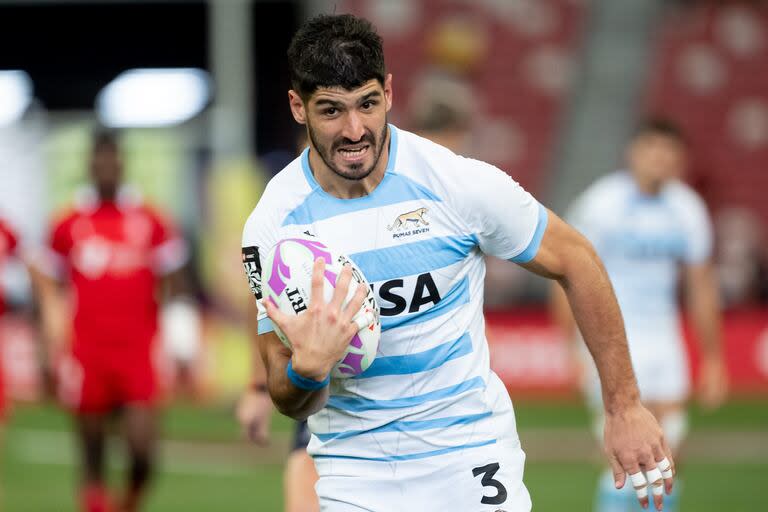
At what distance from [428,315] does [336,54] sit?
0.84 m

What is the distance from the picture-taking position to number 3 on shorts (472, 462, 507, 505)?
4.18 m

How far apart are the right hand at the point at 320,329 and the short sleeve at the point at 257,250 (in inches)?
12.4

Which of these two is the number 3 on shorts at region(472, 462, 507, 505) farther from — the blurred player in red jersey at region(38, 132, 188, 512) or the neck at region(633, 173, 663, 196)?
the neck at region(633, 173, 663, 196)

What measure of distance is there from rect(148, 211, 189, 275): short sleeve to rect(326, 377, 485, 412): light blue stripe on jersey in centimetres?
482

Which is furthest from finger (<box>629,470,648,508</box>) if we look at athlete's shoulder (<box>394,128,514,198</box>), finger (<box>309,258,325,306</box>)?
finger (<box>309,258,325,306</box>)

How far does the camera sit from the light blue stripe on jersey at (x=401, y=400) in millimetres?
4191

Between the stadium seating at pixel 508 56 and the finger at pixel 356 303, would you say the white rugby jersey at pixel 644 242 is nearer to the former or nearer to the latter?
the finger at pixel 356 303

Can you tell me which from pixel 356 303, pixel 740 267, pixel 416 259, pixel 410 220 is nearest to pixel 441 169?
pixel 410 220

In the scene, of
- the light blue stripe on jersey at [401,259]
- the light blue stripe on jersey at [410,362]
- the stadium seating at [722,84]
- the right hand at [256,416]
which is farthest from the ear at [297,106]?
the stadium seating at [722,84]

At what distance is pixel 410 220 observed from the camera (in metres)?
4.17

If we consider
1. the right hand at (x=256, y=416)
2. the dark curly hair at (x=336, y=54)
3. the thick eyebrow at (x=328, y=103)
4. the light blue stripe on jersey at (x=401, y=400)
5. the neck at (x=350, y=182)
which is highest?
the dark curly hair at (x=336, y=54)

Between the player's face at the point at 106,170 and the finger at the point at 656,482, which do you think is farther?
the player's face at the point at 106,170

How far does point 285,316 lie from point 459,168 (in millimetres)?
725

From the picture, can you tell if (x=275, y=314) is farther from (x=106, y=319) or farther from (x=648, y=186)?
(x=648, y=186)
